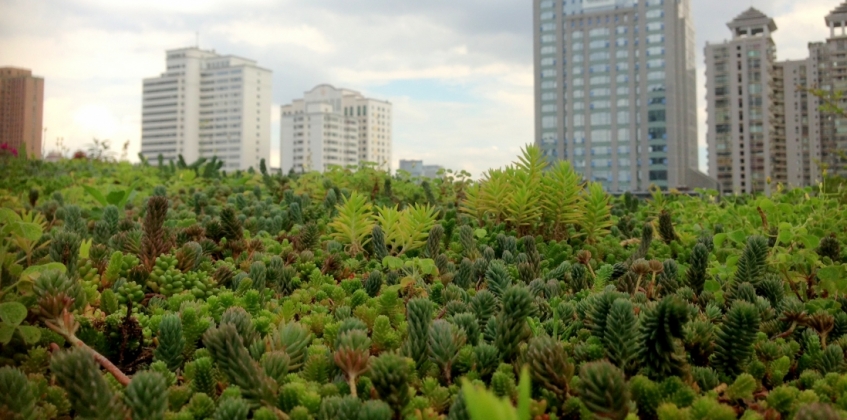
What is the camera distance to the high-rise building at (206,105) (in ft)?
262

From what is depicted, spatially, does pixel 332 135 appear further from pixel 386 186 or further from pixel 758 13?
pixel 386 186

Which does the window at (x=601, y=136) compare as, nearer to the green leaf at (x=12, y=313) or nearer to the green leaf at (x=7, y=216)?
the green leaf at (x=7, y=216)

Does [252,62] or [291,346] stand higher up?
[252,62]

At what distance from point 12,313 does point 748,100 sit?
2398 inches

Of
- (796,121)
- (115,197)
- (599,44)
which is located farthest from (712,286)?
(599,44)

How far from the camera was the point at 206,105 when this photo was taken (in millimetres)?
81312

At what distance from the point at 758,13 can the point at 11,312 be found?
64.1 meters

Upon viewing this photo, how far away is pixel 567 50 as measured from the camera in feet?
206

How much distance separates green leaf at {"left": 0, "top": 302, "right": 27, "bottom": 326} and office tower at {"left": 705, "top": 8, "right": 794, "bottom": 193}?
58882mm

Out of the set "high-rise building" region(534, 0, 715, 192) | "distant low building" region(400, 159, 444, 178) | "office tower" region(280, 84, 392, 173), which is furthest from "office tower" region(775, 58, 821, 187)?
"distant low building" region(400, 159, 444, 178)

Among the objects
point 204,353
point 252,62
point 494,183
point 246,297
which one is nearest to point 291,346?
point 204,353

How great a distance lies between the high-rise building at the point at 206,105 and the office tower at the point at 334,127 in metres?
5.87

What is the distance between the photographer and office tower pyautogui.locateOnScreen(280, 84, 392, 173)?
241 ft

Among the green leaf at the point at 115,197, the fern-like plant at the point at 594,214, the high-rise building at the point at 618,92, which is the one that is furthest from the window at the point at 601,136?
the green leaf at the point at 115,197
